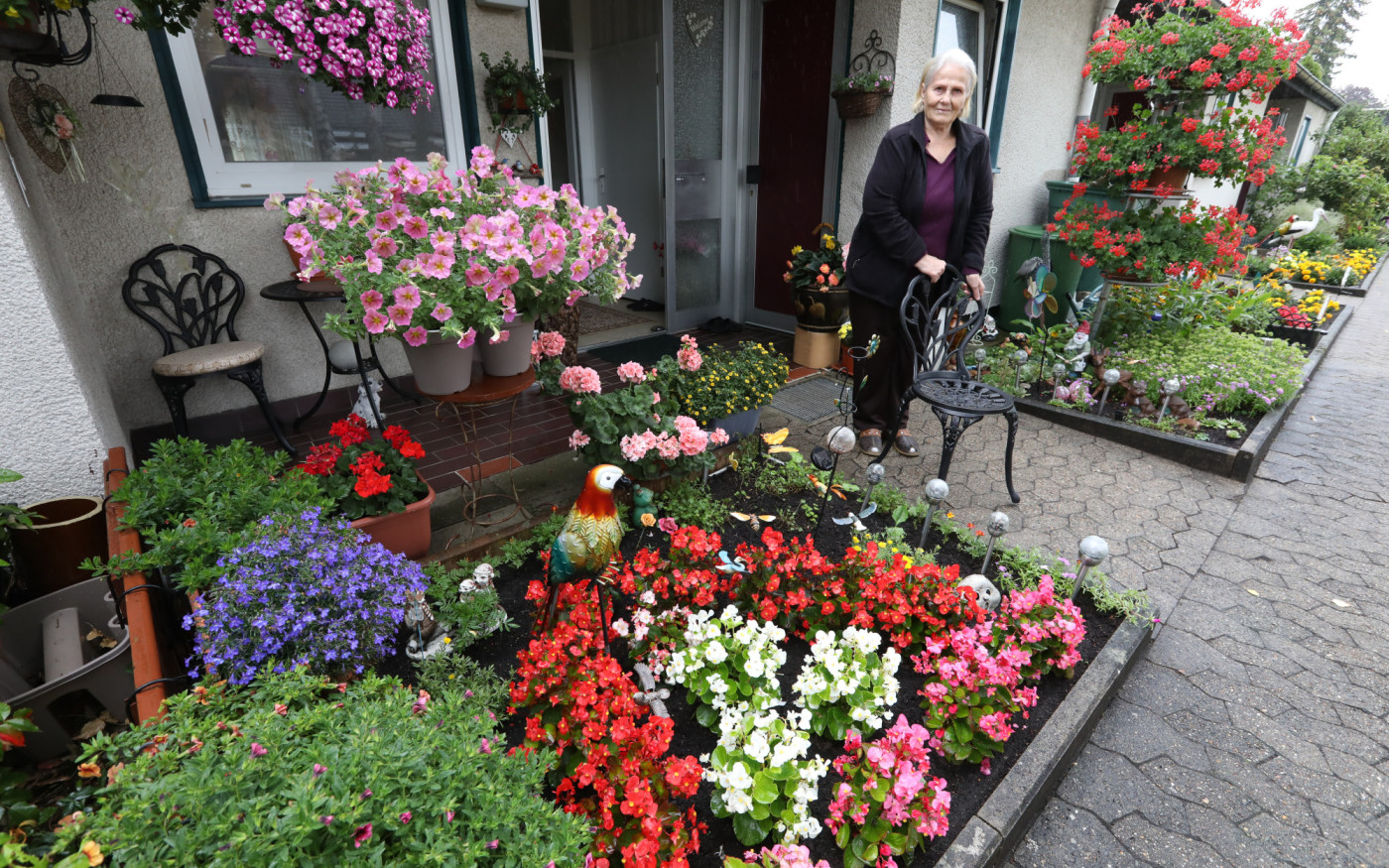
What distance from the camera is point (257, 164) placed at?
354 centimetres

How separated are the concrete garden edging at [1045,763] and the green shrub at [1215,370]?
268 cm

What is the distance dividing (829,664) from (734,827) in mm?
552

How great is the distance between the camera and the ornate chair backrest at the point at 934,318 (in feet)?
10.9

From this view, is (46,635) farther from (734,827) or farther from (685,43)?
(685,43)

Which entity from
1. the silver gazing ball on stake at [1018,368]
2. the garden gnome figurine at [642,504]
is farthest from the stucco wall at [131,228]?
the silver gazing ball on stake at [1018,368]

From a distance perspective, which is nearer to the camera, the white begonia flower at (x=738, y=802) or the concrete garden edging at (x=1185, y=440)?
the white begonia flower at (x=738, y=802)

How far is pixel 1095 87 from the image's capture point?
24.3 feet

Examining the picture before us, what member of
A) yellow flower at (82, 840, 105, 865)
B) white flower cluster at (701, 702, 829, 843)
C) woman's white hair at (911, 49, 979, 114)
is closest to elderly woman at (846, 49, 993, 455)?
woman's white hair at (911, 49, 979, 114)

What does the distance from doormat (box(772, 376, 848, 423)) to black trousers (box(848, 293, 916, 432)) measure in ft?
1.74

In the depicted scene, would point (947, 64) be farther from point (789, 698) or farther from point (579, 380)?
point (789, 698)

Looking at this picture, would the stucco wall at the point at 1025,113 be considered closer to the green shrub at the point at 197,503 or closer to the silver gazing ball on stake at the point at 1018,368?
the silver gazing ball on stake at the point at 1018,368

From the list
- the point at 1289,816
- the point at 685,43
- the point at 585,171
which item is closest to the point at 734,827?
the point at 1289,816

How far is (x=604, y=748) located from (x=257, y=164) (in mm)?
3758

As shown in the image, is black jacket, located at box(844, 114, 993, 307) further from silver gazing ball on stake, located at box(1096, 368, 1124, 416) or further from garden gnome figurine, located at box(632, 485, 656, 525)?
garden gnome figurine, located at box(632, 485, 656, 525)
